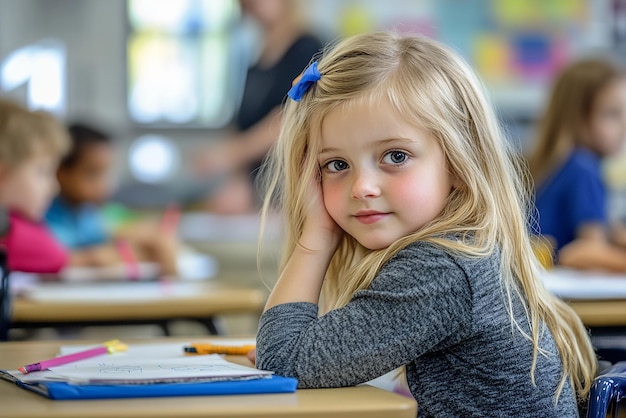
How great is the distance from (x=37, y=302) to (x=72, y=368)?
3.36 feet

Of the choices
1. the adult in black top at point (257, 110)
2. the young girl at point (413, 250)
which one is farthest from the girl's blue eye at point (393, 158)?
the adult in black top at point (257, 110)

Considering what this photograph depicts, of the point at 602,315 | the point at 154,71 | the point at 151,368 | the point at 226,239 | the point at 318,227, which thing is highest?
the point at 154,71

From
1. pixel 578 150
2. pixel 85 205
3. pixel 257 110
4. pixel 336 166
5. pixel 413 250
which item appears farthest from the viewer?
pixel 257 110

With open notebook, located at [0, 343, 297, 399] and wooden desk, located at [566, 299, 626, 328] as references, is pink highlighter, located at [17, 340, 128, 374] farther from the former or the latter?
wooden desk, located at [566, 299, 626, 328]

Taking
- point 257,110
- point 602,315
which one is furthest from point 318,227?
point 257,110

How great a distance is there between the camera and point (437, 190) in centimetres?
123

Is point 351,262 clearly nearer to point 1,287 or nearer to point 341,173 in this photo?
point 341,173

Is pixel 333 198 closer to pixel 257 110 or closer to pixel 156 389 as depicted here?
pixel 156 389

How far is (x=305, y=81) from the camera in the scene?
1296 mm

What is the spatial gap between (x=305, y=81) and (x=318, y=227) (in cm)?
19

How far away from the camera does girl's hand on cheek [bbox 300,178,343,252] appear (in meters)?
1.28

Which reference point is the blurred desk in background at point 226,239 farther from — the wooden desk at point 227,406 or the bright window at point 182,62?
the wooden desk at point 227,406

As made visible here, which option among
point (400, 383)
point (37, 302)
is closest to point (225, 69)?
point (37, 302)

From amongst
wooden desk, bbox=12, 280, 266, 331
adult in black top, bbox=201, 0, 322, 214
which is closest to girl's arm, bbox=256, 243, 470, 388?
wooden desk, bbox=12, 280, 266, 331
